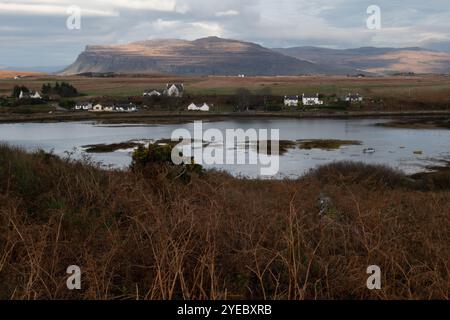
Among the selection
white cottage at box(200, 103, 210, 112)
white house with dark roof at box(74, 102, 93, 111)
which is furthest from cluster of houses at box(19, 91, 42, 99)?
white cottage at box(200, 103, 210, 112)

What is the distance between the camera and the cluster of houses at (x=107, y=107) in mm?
85875

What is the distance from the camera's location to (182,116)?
77625 millimetres

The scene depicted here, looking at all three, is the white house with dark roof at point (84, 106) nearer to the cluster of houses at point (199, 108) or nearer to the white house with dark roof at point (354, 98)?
the cluster of houses at point (199, 108)

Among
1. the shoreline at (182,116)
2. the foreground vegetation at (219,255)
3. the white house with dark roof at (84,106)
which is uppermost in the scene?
the white house with dark roof at (84,106)

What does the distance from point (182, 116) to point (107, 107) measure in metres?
16.7

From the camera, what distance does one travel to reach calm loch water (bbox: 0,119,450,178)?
33.2 meters

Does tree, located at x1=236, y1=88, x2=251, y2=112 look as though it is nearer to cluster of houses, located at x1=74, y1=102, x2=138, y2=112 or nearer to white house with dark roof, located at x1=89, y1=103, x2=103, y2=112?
cluster of houses, located at x1=74, y1=102, x2=138, y2=112

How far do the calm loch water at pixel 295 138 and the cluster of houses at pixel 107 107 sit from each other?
17195mm

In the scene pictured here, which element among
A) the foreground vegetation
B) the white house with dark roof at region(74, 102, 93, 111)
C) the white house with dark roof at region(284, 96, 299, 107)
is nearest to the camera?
the foreground vegetation

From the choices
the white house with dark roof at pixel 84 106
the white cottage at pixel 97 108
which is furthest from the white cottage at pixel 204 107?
the white house with dark roof at pixel 84 106

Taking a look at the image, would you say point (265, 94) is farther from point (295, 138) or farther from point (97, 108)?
point (295, 138)

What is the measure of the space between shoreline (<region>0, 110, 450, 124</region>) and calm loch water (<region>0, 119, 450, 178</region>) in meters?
5.31

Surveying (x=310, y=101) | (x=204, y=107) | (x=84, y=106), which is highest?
(x=310, y=101)

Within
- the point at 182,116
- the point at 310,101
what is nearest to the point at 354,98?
the point at 310,101
